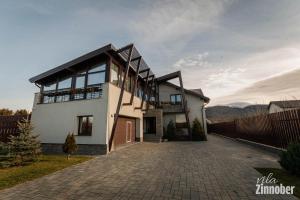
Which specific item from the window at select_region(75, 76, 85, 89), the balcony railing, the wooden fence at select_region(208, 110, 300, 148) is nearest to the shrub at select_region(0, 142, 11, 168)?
the balcony railing

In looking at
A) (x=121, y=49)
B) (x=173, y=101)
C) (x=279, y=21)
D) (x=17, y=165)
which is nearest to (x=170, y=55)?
(x=121, y=49)

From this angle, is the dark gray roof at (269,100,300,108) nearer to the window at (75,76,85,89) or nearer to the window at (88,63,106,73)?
the window at (88,63,106,73)

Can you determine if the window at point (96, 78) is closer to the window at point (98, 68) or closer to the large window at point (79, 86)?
the large window at point (79, 86)

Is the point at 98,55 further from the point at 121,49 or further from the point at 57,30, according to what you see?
the point at 57,30

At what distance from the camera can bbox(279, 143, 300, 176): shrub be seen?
5.48m

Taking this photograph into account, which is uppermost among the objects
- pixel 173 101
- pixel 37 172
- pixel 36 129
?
pixel 173 101

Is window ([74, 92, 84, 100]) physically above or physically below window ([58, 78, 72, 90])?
below

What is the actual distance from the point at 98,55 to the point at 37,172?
9083 mm

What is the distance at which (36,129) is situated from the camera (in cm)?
1344

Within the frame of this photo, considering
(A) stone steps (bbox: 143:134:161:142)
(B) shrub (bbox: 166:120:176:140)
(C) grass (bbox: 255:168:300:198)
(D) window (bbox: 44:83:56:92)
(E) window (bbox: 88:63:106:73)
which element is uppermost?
(E) window (bbox: 88:63:106:73)

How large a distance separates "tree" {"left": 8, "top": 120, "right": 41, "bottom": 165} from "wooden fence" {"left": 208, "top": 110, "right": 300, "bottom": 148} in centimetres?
1379

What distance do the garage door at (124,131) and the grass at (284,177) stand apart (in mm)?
10125

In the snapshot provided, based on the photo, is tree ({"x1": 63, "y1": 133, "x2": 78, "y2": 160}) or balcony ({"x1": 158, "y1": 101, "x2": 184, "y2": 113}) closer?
tree ({"x1": 63, "y1": 133, "x2": 78, "y2": 160})

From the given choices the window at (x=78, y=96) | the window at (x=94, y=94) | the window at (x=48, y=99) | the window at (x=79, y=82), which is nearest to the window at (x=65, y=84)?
the window at (x=79, y=82)
